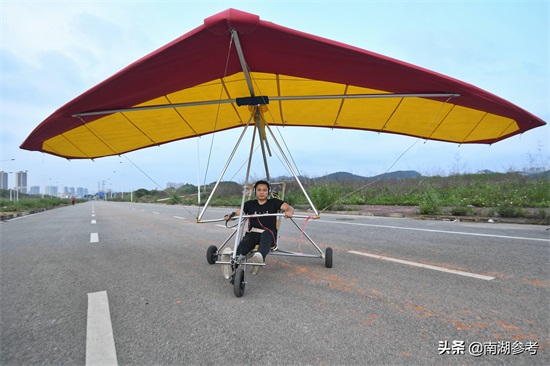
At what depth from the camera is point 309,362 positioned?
2062mm

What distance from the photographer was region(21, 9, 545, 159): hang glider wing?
3.26 m

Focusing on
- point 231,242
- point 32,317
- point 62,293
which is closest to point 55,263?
point 62,293

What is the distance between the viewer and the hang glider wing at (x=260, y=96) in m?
3.26

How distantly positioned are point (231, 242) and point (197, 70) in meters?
4.17

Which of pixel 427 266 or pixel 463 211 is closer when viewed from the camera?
pixel 427 266

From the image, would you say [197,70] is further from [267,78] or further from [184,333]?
[184,333]

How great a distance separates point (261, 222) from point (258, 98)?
6.15ft

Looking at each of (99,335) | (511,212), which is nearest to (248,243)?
(99,335)

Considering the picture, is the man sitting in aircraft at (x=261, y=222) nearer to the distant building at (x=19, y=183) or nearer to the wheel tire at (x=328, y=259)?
the wheel tire at (x=328, y=259)

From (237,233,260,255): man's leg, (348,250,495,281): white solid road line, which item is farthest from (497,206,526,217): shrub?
(237,233,260,255): man's leg

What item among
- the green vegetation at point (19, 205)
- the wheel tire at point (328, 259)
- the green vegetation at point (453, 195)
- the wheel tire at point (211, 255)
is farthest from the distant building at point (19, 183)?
the wheel tire at point (328, 259)

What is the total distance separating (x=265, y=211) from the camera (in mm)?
4512

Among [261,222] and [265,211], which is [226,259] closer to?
[261,222]

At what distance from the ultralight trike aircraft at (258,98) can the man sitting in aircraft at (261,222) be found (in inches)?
9.6
